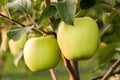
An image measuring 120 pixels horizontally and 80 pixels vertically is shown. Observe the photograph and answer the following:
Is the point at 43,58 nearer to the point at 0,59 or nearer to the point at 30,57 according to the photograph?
the point at 30,57

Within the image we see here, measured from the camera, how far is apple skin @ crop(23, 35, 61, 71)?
1108 millimetres

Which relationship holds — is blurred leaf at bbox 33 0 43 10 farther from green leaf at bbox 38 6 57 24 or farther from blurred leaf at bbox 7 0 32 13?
green leaf at bbox 38 6 57 24

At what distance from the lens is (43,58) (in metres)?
1.11

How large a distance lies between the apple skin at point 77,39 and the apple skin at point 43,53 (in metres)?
0.07

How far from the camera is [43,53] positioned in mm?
1118

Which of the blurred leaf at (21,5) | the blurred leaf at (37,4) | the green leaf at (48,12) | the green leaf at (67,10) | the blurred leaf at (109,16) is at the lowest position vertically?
the blurred leaf at (109,16)

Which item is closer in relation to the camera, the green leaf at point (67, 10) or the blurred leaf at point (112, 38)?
the green leaf at point (67, 10)

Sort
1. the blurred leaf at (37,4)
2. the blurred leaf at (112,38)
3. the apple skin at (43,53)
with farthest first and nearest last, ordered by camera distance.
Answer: the blurred leaf at (112,38) → the blurred leaf at (37,4) → the apple skin at (43,53)

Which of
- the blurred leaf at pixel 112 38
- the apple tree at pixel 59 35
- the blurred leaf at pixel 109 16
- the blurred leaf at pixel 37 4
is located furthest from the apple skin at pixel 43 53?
the blurred leaf at pixel 112 38

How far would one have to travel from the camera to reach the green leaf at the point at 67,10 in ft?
3.29

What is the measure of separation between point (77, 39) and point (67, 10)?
9 centimetres

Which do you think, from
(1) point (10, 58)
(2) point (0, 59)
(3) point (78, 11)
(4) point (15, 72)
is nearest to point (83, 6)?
(3) point (78, 11)

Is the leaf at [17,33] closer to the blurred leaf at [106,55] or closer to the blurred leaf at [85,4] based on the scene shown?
the blurred leaf at [85,4]

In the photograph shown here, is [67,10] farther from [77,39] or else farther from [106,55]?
[106,55]
